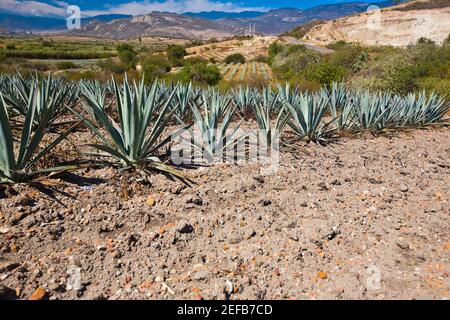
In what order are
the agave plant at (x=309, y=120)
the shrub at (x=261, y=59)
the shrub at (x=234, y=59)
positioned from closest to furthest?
the agave plant at (x=309, y=120) → the shrub at (x=261, y=59) → the shrub at (x=234, y=59)

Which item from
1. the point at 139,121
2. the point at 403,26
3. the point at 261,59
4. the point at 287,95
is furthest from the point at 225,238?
the point at 403,26

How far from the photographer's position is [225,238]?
78.3 inches

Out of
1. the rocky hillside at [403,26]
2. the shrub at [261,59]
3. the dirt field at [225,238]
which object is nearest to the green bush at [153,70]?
the dirt field at [225,238]

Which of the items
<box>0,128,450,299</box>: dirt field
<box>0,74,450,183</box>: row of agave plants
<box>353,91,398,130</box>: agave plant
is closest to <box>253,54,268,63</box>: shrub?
<box>0,74,450,183</box>: row of agave plants

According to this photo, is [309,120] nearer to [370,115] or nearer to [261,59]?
[370,115]

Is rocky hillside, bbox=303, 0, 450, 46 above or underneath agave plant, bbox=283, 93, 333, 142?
above

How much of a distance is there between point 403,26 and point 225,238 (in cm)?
6798

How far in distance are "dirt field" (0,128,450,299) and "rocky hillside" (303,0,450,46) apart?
57551 millimetres

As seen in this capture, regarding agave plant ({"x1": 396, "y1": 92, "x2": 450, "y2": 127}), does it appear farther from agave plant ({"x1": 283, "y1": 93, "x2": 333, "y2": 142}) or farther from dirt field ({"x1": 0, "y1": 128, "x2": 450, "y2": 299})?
dirt field ({"x1": 0, "y1": 128, "x2": 450, "y2": 299})

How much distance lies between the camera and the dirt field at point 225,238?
160 centimetres

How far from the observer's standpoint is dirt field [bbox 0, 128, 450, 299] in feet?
5.26

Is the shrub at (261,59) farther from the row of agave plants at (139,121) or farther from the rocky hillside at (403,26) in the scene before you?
the row of agave plants at (139,121)

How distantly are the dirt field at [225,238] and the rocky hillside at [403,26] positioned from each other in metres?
57.6
